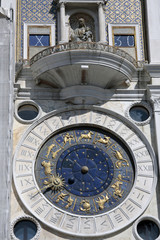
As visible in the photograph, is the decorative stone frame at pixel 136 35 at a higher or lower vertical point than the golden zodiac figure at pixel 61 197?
higher

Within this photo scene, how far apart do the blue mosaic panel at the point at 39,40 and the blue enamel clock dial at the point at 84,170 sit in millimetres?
2393

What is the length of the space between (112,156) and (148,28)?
11.2ft

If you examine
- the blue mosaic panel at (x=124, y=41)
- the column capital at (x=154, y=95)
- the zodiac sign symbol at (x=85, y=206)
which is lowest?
the zodiac sign symbol at (x=85, y=206)

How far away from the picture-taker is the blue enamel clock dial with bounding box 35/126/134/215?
594 inches

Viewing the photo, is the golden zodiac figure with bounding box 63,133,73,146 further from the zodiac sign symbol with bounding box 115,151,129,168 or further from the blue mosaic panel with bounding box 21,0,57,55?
the blue mosaic panel with bounding box 21,0,57,55

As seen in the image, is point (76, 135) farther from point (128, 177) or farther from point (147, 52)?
point (147, 52)

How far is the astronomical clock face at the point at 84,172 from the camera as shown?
14844mm

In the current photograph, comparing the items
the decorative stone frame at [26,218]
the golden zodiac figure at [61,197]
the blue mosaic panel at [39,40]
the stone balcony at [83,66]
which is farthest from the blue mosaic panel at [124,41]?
the decorative stone frame at [26,218]

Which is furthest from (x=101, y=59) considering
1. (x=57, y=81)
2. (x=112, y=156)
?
(x=112, y=156)

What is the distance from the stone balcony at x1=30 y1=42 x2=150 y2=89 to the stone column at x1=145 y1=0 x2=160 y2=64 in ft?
1.93

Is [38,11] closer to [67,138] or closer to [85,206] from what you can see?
[67,138]

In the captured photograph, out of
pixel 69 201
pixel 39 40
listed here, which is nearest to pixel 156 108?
pixel 69 201

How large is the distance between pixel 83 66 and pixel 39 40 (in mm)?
1879

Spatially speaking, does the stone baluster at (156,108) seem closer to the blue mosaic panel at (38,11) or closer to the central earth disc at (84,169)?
the central earth disc at (84,169)
